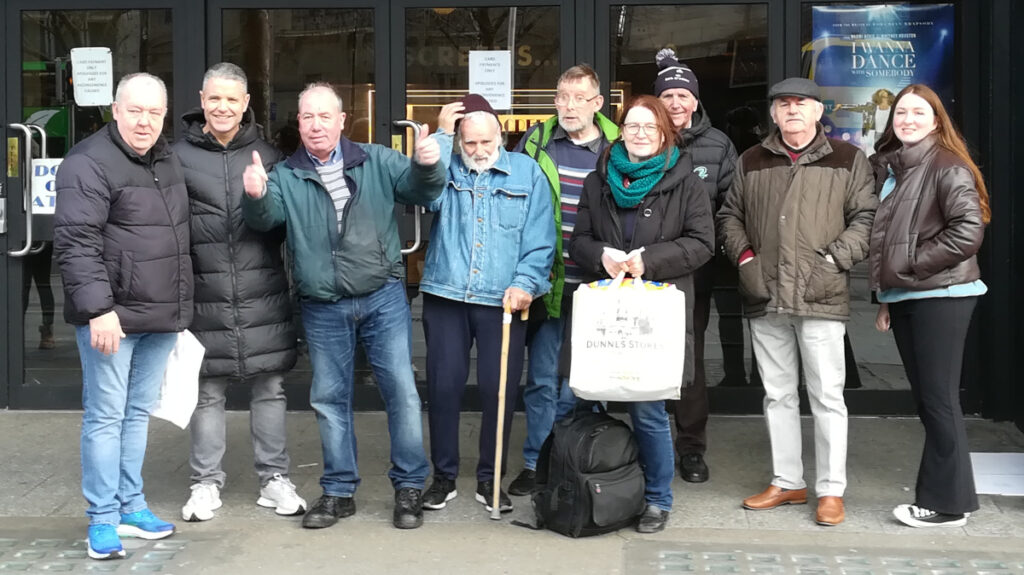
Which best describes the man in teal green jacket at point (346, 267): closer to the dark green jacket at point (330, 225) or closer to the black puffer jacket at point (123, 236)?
the dark green jacket at point (330, 225)

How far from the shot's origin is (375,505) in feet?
18.3

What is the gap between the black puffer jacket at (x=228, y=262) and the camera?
524cm

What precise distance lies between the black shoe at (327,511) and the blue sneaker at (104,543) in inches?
29.6

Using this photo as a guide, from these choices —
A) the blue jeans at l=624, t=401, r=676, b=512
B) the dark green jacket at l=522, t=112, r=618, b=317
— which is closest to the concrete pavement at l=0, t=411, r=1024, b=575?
the blue jeans at l=624, t=401, r=676, b=512

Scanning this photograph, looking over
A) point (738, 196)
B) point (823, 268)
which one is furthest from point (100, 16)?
point (823, 268)

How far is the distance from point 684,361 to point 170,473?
2.53 m

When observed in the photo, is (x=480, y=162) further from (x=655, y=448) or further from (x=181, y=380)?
(x=181, y=380)

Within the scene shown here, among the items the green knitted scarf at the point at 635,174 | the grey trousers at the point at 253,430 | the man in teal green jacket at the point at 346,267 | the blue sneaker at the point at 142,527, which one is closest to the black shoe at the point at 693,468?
the man in teal green jacket at the point at 346,267

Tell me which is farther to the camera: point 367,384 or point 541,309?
point 367,384

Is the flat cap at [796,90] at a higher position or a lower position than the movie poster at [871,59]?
lower

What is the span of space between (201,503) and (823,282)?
270cm

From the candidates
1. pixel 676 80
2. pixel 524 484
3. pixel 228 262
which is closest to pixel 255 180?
pixel 228 262

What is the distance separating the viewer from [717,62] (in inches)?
273

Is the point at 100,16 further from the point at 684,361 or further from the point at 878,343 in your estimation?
the point at 878,343
